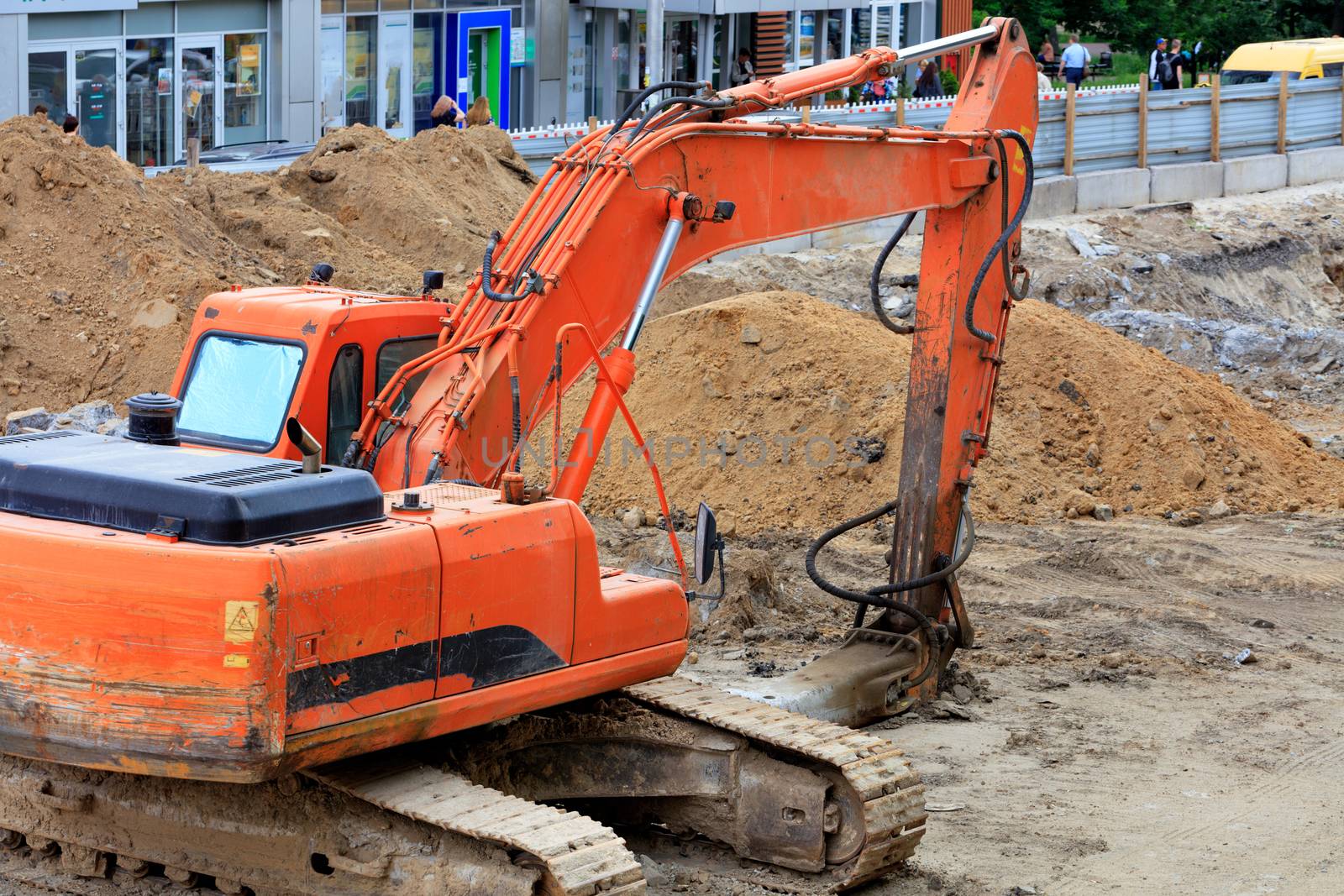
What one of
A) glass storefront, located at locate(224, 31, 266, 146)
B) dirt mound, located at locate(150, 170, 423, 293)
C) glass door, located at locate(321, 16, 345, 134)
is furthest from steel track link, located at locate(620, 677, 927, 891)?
glass door, located at locate(321, 16, 345, 134)

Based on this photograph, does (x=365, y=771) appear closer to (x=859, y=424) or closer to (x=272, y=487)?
(x=272, y=487)

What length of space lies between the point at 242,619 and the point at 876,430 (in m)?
8.90

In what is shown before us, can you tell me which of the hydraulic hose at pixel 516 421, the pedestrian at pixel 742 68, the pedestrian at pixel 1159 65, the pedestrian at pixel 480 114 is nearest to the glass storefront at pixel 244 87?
the pedestrian at pixel 480 114

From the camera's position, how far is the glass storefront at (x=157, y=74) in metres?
22.9

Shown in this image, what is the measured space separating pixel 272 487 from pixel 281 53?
2131cm

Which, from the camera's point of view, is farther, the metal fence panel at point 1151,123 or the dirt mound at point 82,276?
the metal fence panel at point 1151,123

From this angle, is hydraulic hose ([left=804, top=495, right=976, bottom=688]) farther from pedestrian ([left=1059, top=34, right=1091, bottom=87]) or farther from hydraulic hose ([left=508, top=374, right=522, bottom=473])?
pedestrian ([left=1059, top=34, right=1091, bottom=87])

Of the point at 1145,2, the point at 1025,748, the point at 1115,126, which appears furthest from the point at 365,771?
the point at 1145,2

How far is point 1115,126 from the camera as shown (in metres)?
26.6

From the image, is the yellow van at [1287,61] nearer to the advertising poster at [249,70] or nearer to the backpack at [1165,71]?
the backpack at [1165,71]

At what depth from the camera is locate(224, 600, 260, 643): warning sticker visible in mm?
5652

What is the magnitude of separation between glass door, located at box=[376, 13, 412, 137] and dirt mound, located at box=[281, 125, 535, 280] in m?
7.96

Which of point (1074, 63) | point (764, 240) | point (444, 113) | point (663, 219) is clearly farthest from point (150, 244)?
point (1074, 63)

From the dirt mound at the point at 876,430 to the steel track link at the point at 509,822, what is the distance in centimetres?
729
